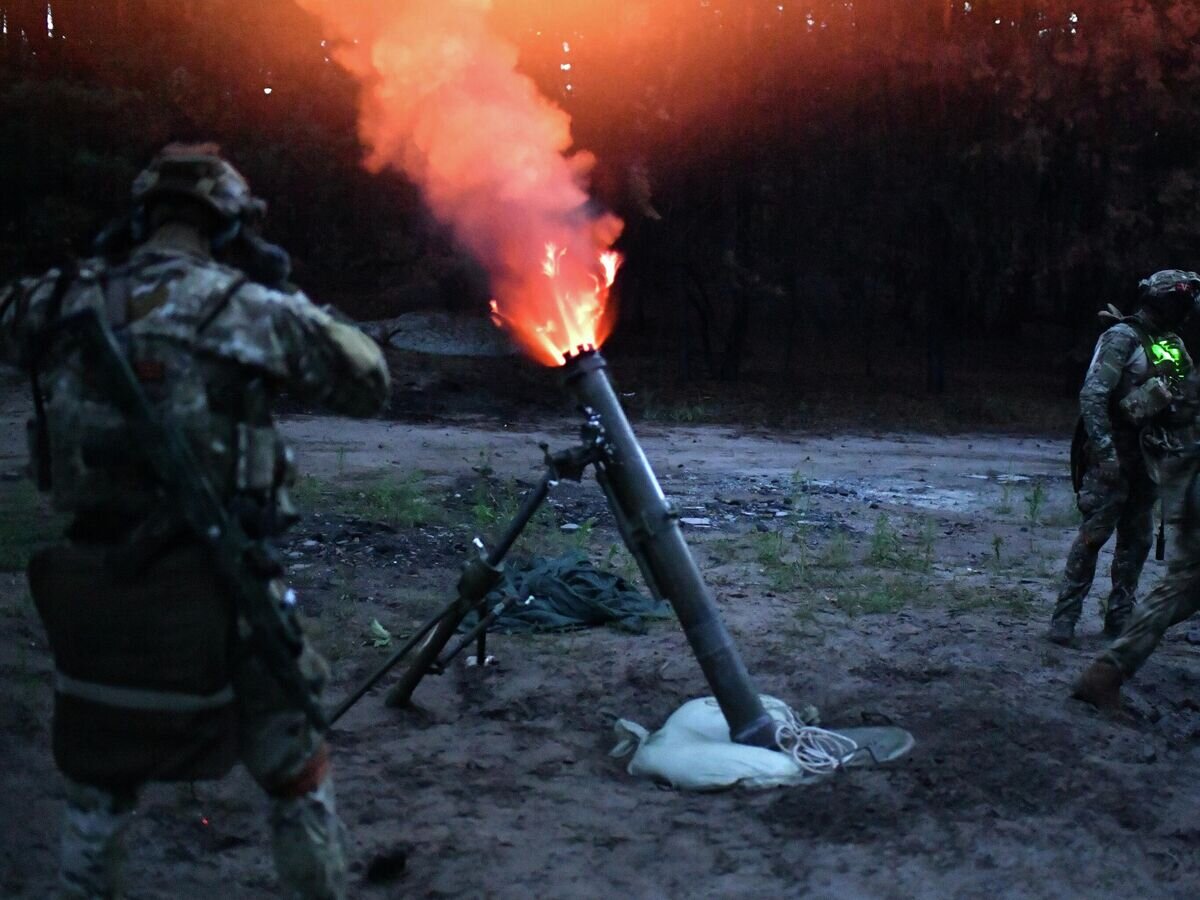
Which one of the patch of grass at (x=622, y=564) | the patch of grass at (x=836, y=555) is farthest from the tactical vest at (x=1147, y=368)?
the patch of grass at (x=622, y=564)

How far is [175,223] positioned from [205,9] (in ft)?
43.2

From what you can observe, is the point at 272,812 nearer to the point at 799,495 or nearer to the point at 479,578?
the point at 479,578

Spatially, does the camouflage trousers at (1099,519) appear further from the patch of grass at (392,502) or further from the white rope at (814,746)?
the patch of grass at (392,502)

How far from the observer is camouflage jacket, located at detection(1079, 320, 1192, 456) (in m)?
6.82

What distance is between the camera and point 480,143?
5492 mm

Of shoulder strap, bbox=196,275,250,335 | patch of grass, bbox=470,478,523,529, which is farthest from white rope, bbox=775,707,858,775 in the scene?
patch of grass, bbox=470,478,523,529

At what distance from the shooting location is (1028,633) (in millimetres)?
7168

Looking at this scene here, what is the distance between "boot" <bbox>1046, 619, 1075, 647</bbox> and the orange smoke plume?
3230 mm

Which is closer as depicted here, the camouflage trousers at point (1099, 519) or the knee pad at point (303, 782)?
the knee pad at point (303, 782)

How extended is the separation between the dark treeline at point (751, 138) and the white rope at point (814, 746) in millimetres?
11214

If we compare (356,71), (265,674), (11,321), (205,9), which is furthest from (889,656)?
(205,9)

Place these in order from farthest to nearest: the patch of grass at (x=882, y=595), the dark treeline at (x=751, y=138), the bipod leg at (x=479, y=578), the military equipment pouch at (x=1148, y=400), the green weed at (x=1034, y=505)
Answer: the dark treeline at (x=751, y=138) → the green weed at (x=1034, y=505) → the patch of grass at (x=882, y=595) → the military equipment pouch at (x=1148, y=400) → the bipod leg at (x=479, y=578)

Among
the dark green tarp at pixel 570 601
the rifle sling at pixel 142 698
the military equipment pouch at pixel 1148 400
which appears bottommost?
the dark green tarp at pixel 570 601

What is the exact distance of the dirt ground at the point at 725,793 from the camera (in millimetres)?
4109
